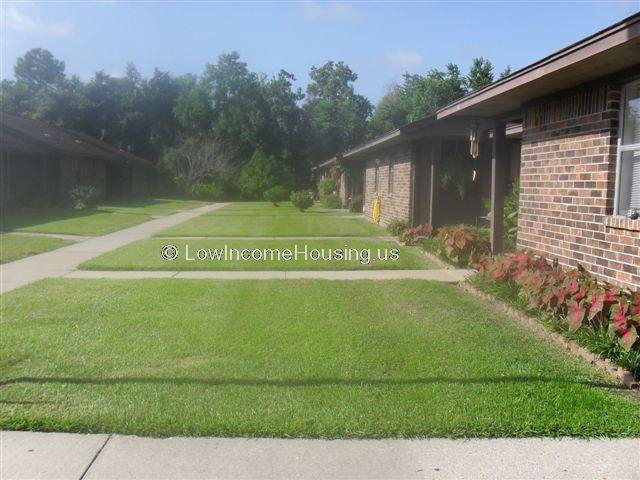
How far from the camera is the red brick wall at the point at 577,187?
632cm

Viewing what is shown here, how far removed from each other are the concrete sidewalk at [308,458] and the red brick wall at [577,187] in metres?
2.69

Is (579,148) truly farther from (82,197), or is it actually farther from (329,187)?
(329,187)

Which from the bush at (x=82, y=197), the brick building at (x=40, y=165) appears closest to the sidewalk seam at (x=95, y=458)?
the brick building at (x=40, y=165)

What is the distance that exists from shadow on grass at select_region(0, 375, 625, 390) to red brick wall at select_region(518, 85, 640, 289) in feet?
5.30

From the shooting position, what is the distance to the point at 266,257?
12148mm

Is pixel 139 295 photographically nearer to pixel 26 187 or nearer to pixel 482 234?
pixel 482 234

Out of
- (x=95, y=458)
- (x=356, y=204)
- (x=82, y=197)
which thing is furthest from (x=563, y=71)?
(x=82, y=197)

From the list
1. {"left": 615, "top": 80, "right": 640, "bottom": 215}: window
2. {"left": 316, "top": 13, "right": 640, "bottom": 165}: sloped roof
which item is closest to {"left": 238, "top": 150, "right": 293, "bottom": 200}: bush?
{"left": 316, "top": 13, "right": 640, "bottom": 165}: sloped roof

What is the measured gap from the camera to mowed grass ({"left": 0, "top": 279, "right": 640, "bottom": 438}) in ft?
13.9

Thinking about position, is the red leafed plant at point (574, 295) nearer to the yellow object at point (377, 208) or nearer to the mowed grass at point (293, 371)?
the mowed grass at point (293, 371)

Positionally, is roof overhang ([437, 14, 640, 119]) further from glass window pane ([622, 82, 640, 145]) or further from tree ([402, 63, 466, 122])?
tree ([402, 63, 466, 122])

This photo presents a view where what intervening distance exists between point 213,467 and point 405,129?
1172 centimetres

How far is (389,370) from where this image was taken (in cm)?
528

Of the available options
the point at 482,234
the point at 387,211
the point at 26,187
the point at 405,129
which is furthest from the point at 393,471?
the point at 26,187
